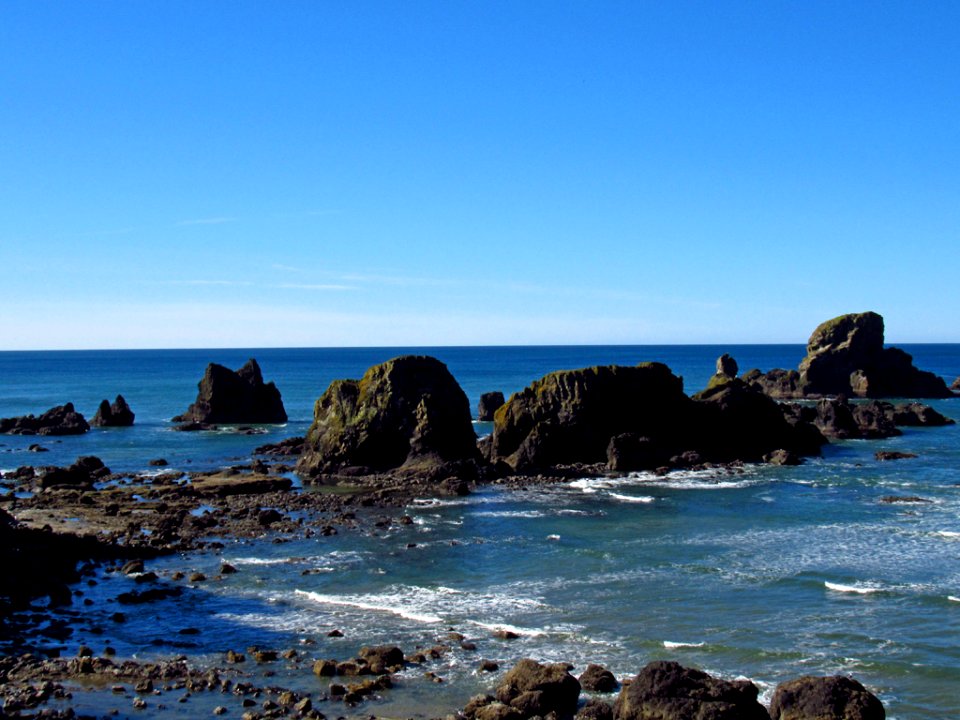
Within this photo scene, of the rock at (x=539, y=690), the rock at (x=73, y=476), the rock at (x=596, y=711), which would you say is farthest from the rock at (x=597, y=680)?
the rock at (x=73, y=476)

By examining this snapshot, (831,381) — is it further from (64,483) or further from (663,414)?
(64,483)

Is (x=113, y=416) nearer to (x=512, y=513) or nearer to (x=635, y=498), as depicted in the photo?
(x=512, y=513)

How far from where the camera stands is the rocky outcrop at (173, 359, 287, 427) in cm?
10044

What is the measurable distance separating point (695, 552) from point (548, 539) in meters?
6.44

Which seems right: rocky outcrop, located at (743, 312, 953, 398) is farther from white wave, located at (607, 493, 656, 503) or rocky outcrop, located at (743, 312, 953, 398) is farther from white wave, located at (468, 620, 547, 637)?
white wave, located at (468, 620, 547, 637)

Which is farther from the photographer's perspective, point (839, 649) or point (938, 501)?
point (938, 501)

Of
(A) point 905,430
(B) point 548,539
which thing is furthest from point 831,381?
(B) point 548,539

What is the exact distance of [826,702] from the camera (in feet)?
64.5

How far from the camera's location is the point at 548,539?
41.3m

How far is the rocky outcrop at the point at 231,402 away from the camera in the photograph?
10044 cm

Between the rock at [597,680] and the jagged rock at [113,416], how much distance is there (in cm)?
8621

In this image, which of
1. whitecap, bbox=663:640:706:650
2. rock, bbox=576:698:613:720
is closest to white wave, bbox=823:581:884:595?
whitecap, bbox=663:640:706:650

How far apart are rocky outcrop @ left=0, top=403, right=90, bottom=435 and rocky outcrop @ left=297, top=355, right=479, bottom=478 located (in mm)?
40189

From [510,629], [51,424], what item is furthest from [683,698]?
[51,424]
